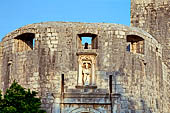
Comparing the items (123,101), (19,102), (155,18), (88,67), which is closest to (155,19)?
(155,18)

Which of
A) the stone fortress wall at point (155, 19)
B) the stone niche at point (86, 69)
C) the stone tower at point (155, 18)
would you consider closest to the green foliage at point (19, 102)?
the stone niche at point (86, 69)

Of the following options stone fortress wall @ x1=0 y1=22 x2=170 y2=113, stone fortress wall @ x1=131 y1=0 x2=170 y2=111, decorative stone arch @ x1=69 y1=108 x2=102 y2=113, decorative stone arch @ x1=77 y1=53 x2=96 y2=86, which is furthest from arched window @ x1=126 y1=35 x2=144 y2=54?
stone fortress wall @ x1=131 y1=0 x2=170 y2=111

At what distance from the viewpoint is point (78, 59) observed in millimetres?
19484

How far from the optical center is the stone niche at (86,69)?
1930 centimetres

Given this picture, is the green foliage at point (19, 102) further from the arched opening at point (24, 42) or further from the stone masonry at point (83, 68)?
the arched opening at point (24, 42)

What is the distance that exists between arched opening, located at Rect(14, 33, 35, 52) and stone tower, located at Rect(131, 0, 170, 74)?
6288mm

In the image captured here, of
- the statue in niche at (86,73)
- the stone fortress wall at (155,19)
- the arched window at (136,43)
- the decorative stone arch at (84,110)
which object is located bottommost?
the decorative stone arch at (84,110)

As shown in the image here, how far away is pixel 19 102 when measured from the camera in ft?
58.7

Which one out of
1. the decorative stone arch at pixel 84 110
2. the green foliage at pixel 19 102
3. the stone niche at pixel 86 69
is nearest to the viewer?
the green foliage at pixel 19 102

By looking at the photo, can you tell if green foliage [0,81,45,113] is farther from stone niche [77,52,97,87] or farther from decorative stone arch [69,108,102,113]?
stone niche [77,52,97,87]

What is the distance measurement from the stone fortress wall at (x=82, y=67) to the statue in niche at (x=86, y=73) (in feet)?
0.18

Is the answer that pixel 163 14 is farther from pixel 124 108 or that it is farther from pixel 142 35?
pixel 124 108

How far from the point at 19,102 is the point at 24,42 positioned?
3.56 meters

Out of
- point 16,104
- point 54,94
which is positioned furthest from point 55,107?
point 16,104
